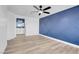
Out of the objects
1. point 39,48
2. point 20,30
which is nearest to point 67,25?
point 39,48

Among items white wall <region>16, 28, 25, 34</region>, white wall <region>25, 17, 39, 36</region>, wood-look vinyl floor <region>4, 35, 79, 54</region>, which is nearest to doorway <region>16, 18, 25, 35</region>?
white wall <region>16, 28, 25, 34</region>

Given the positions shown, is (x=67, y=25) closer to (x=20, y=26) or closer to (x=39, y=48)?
(x=39, y=48)

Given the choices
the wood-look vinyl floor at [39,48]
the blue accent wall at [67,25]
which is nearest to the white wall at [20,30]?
the blue accent wall at [67,25]

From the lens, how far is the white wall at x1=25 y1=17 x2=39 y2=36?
8070mm

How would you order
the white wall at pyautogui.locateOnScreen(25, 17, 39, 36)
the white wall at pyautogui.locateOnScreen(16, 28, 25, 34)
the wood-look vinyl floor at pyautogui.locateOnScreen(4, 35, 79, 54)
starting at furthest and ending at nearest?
1. the white wall at pyautogui.locateOnScreen(16, 28, 25, 34)
2. the white wall at pyautogui.locateOnScreen(25, 17, 39, 36)
3. the wood-look vinyl floor at pyautogui.locateOnScreen(4, 35, 79, 54)

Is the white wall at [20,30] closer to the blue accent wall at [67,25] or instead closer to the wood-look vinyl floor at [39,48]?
the blue accent wall at [67,25]

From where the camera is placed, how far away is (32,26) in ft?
27.1

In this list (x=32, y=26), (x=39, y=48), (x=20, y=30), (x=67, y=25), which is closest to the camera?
(x=39, y=48)

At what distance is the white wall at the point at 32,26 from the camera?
8070 mm

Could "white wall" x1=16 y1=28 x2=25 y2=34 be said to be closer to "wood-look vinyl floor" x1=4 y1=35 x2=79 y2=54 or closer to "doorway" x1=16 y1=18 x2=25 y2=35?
"doorway" x1=16 y1=18 x2=25 y2=35

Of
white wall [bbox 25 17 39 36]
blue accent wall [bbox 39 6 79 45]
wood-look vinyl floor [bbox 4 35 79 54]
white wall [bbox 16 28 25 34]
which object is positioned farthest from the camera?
white wall [bbox 16 28 25 34]
